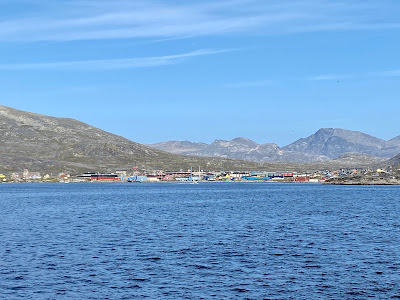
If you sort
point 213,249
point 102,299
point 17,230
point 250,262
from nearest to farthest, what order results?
1. point 102,299
2. point 250,262
3. point 213,249
4. point 17,230

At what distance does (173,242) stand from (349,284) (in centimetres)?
3294

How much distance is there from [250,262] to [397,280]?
16291 millimetres

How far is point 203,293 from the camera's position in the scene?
5012 centimetres

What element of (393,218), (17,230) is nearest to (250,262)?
(17,230)

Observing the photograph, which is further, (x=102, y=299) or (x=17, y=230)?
(x=17, y=230)

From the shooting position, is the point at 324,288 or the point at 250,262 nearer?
the point at 324,288

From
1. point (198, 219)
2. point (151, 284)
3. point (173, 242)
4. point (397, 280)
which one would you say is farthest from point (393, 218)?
point (151, 284)

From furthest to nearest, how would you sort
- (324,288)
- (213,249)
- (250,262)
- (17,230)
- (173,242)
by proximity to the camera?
(17,230), (173,242), (213,249), (250,262), (324,288)

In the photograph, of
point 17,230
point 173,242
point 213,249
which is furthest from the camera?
point 17,230

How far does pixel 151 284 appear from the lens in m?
53.6

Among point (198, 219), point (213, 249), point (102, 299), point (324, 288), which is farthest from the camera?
point (198, 219)

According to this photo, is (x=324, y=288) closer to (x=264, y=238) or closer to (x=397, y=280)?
(x=397, y=280)

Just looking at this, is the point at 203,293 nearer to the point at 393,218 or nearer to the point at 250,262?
the point at 250,262

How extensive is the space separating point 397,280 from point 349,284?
17.0ft
